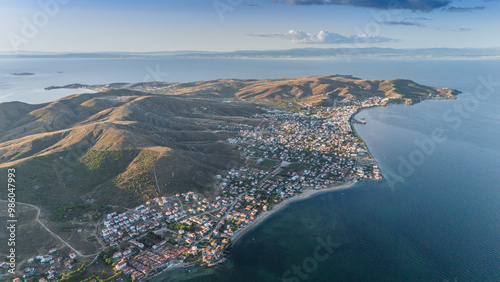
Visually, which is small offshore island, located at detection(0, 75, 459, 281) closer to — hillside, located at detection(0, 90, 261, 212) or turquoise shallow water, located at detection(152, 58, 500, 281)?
hillside, located at detection(0, 90, 261, 212)

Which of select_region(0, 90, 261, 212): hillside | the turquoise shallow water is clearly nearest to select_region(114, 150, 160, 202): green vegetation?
select_region(0, 90, 261, 212): hillside

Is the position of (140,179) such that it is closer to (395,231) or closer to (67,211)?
(67,211)

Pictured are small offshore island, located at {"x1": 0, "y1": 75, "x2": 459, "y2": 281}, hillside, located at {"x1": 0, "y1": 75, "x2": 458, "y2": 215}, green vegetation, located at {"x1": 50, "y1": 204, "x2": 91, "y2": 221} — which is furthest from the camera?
hillside, located at {"x1": 0, "y1": 75, "x2": 458, "y2": 215}

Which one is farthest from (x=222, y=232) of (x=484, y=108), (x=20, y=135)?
(x=484, y=108)

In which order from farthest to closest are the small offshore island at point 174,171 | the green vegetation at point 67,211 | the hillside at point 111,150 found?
the hillside at point 111,150
the green vegetation at point 67,211
the small offshore island at point 174,171

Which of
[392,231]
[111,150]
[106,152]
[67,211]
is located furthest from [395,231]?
[106,152]

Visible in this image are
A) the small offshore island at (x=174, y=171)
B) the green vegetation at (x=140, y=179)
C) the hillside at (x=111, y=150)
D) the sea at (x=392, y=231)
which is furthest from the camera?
the green vegetation at (x=140, y=179)

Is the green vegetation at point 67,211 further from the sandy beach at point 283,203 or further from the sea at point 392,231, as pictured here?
the sandy beach at point 283,203

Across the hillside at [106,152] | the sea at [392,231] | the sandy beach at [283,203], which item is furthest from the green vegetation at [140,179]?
the sea at [392,231]

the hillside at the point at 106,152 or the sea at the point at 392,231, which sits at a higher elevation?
the hillside at the point at 106,152
